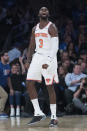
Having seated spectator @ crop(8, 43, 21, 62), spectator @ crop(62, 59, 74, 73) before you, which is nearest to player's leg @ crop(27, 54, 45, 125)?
spectator @ crop(62, 59, 74, 73)

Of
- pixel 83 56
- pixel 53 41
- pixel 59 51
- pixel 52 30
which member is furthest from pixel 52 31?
pixel 59 51

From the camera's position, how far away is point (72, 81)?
11.9 meters

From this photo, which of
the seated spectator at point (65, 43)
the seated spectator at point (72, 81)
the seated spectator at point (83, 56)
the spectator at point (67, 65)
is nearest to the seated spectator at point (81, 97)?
the seated spectator at point (72, 81)

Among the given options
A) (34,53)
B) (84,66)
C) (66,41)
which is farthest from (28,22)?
(34,53)

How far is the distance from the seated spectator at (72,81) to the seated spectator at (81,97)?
0.16 m

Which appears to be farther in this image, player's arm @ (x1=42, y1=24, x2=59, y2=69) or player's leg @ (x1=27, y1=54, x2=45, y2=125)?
player's leg @ (x1=27, y1=54, x2=45, y2=125)

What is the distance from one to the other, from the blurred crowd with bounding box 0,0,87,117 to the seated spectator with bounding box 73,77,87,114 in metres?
0.03

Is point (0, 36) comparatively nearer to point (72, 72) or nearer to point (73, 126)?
point (72, 72)

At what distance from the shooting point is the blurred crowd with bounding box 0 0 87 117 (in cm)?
1164

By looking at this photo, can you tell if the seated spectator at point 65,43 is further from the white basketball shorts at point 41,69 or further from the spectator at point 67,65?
the white basketball shorts at point 41,69

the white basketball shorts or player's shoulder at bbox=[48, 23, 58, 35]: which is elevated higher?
player's shoulder at bbox=[48, 23, 58, 35]

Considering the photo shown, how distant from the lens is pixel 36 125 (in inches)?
353

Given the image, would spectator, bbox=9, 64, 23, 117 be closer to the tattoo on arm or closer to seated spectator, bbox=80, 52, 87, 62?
seated spectator, bbox=80, 52, 87, 62

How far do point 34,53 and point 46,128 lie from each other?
4.88ft
